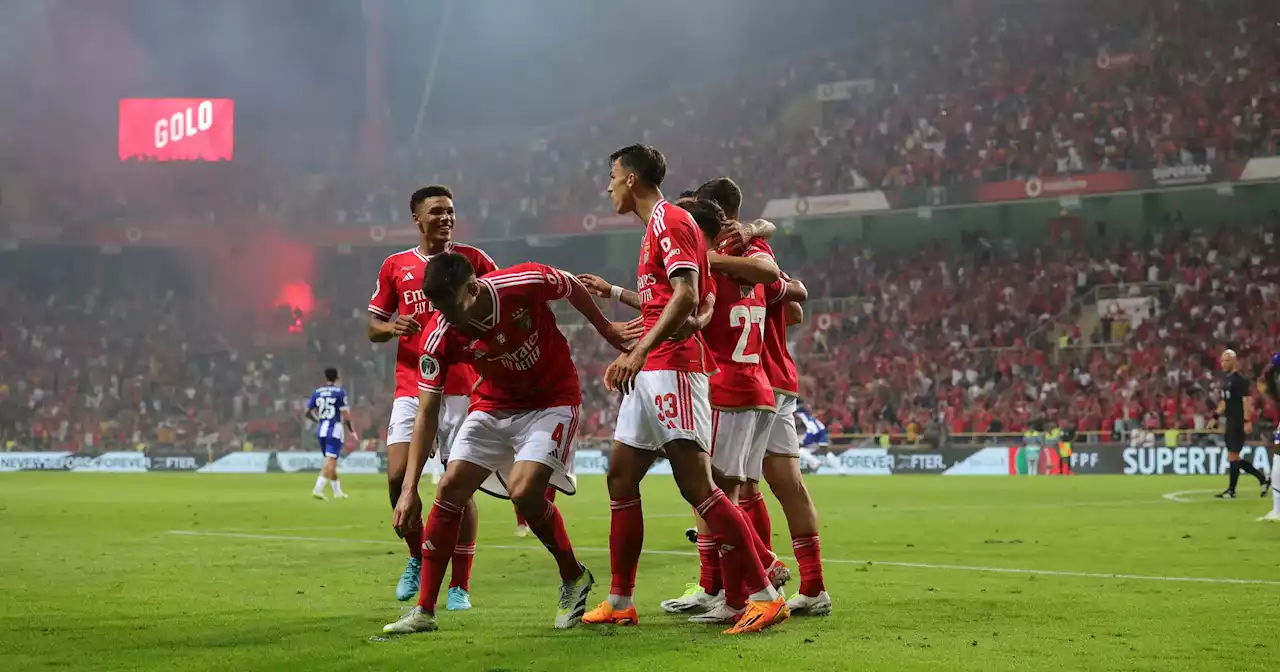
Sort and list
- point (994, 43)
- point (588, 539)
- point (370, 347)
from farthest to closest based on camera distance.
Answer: point (370, 347) < point (994, 43) < point (588, 539)

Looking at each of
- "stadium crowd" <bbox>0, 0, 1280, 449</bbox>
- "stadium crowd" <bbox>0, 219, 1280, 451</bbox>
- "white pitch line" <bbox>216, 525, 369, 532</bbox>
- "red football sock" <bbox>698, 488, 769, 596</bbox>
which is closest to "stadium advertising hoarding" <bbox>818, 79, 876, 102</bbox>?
"stadium crowd" <bbox>0, 0, 1280, 449</bbox>

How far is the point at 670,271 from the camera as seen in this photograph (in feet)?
21.5

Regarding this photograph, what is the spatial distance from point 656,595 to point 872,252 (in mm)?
38986

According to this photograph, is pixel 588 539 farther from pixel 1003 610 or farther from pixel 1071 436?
pixel 1071 436

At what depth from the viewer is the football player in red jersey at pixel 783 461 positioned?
7770 mm

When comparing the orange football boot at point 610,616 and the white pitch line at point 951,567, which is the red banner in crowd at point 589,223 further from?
the orange football boot at point 610,616

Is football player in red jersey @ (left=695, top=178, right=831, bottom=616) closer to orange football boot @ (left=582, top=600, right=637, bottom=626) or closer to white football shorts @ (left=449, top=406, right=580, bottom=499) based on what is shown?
orange football boot @ (left=582, top=600, right=637, bottom=626)

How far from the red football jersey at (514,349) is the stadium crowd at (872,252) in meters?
30.5

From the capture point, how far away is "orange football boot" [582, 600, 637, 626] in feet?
23.3

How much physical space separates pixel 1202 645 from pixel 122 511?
56.0ft

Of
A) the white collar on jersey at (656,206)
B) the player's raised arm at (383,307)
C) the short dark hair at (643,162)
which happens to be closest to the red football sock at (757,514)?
the white collar on jersey at (656,206)

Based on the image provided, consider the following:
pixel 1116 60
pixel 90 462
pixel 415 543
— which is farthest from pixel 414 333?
pixel 1116 60

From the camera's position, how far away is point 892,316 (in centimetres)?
4262

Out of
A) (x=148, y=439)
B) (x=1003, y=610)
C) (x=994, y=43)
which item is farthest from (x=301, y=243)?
(x=1003, y=610)
